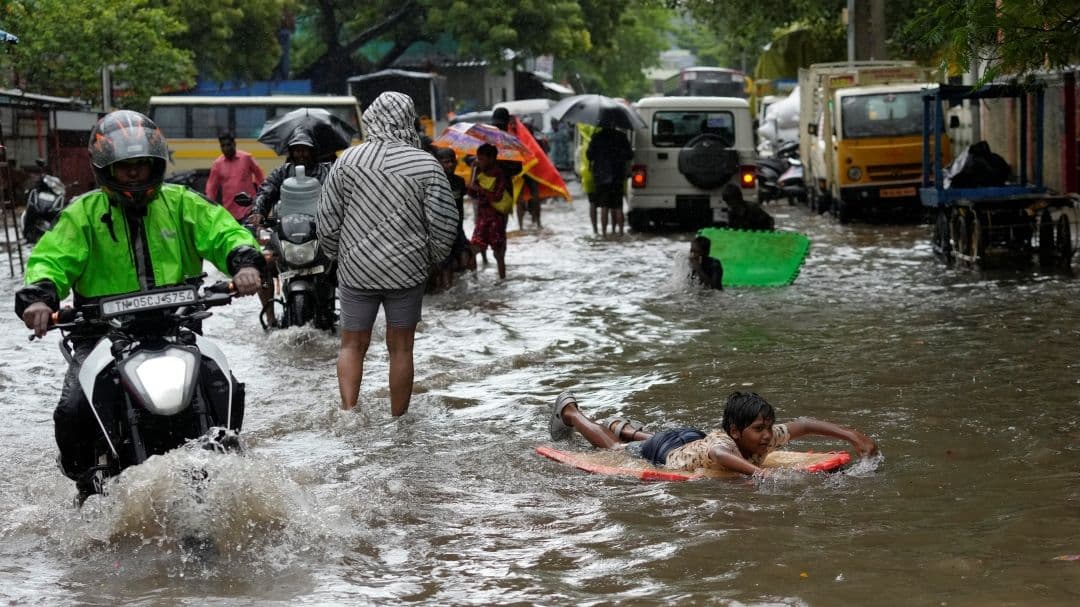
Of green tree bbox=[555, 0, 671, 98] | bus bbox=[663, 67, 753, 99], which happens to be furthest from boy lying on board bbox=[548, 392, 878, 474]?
bus bbox=[663, 67, 753, 99]

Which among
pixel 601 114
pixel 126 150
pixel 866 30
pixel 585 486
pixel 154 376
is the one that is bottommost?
pixel 585 486

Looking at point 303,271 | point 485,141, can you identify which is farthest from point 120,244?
point 485,141

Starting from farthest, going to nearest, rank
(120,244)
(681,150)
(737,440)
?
(681,150) < (737,440) < (120,244)

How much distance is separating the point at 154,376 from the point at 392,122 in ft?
11.2

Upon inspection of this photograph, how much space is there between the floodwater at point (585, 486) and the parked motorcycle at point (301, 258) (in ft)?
0.60

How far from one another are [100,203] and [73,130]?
23.8m

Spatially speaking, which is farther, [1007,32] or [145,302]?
[1007,32]

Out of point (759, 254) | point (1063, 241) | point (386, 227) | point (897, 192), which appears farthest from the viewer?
point (897, 192)

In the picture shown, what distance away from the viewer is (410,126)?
27.2ft

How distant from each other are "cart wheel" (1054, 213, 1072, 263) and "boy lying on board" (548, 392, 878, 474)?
9.17 m

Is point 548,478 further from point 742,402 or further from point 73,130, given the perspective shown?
point 73,130

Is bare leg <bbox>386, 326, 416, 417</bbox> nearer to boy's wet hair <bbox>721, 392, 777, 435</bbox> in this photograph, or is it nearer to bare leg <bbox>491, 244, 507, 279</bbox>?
boy's wet hair <bbox>721, 392, 777, 435</bbox>

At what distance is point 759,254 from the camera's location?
14.6 meters

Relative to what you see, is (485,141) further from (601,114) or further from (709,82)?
(709,82)
